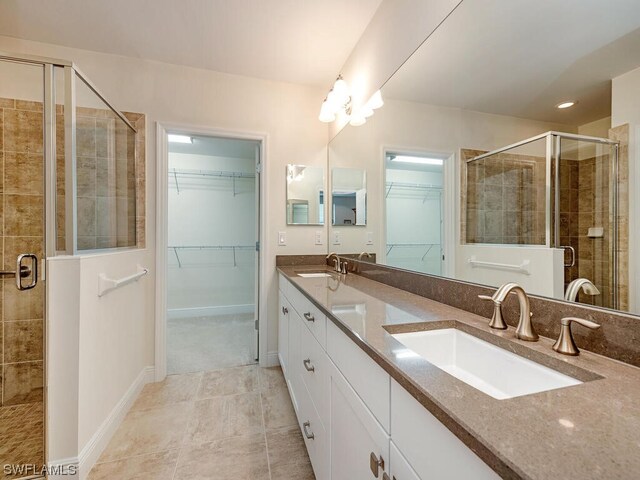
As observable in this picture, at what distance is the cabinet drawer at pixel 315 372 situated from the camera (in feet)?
3.51

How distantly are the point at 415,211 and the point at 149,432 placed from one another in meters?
1.95

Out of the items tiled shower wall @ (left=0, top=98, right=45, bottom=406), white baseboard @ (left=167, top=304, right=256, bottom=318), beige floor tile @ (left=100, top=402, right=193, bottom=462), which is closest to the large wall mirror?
beige floor tile @ (left=100, top=402, right=193, bottom=462)

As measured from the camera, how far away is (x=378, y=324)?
891 mm

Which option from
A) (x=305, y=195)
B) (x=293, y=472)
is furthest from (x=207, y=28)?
(x=293, y=472)

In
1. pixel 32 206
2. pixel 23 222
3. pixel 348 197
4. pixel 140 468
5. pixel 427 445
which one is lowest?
pixel 140 468

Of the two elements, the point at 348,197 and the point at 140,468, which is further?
the point at 348,197

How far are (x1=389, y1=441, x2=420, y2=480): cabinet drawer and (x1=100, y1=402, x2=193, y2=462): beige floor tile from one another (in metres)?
1.40

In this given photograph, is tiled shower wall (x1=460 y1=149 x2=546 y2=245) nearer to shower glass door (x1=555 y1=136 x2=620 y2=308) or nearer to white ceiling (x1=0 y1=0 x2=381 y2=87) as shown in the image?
shower glass door (x1=555 y1=136 x2=620 y2=308)

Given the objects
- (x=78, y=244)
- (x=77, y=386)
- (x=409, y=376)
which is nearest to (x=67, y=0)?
(x=78, y=244)

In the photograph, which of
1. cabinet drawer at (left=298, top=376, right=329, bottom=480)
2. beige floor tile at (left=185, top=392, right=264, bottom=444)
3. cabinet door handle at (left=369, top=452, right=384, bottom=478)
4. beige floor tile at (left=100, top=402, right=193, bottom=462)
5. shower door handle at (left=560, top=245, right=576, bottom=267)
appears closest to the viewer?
cabinet door handle at (left=369, top=452, right=384, bottom=478)

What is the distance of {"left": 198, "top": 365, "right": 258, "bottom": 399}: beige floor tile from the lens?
1984mm

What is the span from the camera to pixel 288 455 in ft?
4.62

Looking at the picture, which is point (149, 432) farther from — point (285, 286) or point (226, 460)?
point (285, 286)

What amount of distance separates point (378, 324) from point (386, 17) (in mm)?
1740
